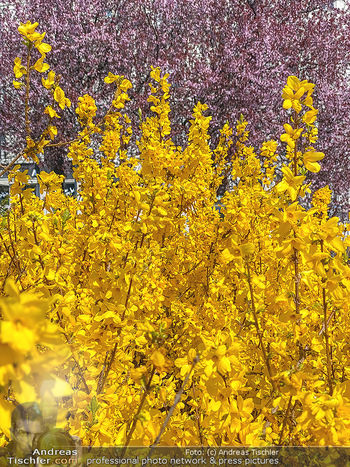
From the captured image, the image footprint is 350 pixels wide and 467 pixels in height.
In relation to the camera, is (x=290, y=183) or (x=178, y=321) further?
(x=178, y=321)

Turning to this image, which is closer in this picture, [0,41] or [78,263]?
[78,263]

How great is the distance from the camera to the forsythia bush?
3.14 ft

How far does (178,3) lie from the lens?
10.0 meters

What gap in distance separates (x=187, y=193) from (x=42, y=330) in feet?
6.25

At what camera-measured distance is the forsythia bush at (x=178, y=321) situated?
96cm

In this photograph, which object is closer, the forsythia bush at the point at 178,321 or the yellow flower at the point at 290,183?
the forsythia bush at the point at 178,321

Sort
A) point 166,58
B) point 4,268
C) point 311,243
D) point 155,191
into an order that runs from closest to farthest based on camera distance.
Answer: point 311,243
point 155,191
point 4,268
point 166,58

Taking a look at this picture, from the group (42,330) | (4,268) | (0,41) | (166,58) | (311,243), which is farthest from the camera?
(0,41)

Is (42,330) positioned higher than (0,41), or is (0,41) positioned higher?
(0,41)

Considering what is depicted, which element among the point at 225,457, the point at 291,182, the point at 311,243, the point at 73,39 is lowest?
the point at 225,457

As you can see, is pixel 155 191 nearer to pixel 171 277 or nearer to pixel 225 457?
pixel 225 457

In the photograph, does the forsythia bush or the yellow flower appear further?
the yellow flower

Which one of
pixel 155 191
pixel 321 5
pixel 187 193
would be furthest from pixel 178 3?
pixel 155 191

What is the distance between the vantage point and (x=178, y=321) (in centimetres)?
221
